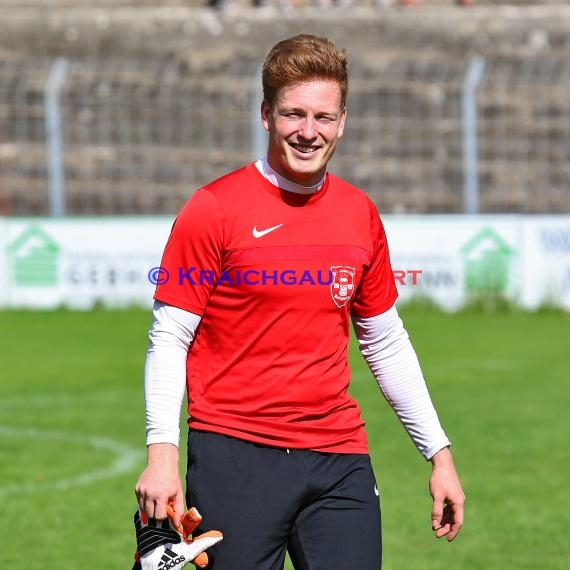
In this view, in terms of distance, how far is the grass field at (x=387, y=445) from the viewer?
7.30m

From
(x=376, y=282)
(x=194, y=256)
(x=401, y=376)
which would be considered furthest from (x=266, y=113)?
(x=401, y=376)

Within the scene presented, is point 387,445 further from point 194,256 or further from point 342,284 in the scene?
point 194,256

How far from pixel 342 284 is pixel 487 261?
14.4 meters

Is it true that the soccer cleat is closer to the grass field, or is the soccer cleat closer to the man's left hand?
the man's left hand

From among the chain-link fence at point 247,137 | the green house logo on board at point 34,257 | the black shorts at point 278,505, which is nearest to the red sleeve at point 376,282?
the black shorts at point 278,505

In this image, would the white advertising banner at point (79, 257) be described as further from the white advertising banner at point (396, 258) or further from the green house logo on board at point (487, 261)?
the green house logo on board at point (487, 261)

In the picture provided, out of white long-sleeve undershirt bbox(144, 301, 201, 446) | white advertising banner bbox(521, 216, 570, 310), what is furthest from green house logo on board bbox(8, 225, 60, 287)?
white long-sleeve undershirt bbox(144, 301, 201, 446)

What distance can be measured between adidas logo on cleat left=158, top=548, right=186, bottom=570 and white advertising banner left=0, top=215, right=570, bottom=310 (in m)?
14.3

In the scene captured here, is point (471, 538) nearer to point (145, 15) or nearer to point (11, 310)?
point (11, 310)

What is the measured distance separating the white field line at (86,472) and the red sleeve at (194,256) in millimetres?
5046

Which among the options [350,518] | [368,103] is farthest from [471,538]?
[368,103]

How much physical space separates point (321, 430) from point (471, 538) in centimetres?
375

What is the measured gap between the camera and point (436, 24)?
2484 centimetres

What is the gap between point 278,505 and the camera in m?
3.86
